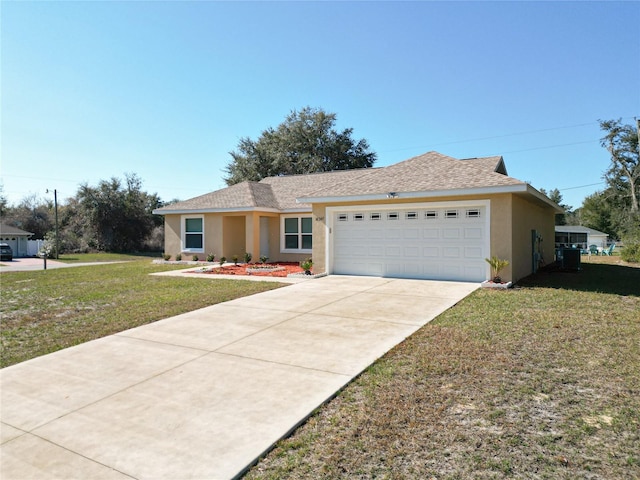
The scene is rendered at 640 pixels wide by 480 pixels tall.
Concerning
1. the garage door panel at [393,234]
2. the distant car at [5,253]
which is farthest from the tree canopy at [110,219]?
the garage door panel at [393,234]

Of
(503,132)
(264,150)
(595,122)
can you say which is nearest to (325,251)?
(503,132)

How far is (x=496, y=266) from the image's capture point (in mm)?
11328

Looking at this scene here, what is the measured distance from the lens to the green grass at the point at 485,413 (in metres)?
2.90

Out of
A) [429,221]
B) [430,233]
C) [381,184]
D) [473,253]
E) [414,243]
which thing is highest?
[381,184]

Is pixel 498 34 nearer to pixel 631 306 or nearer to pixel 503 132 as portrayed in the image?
pixel 631 306

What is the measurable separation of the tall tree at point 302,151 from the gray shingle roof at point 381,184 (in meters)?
16.6

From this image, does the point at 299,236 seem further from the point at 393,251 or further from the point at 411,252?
the point at 411,252

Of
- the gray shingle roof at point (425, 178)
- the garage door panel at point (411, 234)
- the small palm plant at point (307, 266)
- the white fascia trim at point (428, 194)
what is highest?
the gray shingle roof at point (425, 178)

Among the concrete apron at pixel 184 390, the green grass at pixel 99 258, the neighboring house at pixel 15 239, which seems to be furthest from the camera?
the neighboring house at pixel 15 239

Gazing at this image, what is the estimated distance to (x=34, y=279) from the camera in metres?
15.1

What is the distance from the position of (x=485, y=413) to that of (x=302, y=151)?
38483 millimetres

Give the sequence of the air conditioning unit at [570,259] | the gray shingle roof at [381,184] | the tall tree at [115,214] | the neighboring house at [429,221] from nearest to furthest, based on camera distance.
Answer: the neighboring house at [429,221] → the gray shingle roof at [381,184] → the air conditioning unit at [570,259] → the tall tree at [115,214]

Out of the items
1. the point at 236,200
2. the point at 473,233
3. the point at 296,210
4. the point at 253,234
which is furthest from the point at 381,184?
the point at 236,200

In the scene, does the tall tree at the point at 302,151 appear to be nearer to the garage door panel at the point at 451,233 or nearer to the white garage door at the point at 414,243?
the white garage door at the point at 414,243
